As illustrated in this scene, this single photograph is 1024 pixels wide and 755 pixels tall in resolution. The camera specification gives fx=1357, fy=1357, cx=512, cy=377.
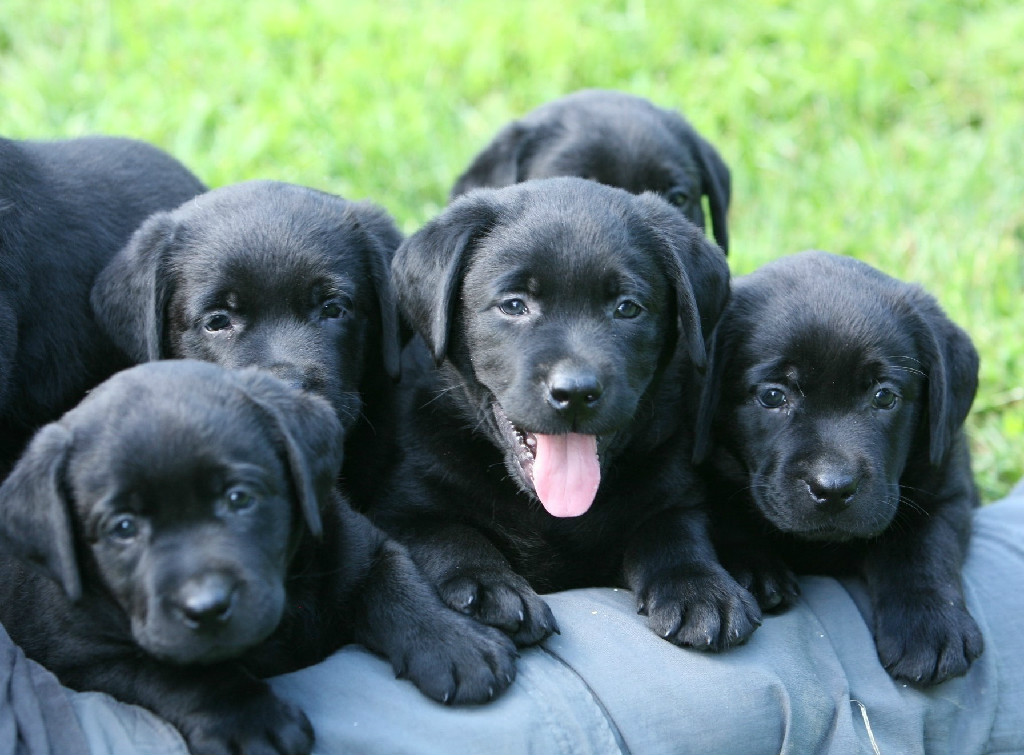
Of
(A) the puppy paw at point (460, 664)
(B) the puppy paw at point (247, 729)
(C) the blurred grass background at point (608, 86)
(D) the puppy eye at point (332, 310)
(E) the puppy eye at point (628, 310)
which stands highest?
(E) the puppy eye at point (628, 310)

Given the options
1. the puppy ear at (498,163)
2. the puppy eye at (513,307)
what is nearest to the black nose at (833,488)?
the puppy eye at (513,307)

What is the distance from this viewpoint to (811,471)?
380 cm

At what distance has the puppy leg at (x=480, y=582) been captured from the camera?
357cm

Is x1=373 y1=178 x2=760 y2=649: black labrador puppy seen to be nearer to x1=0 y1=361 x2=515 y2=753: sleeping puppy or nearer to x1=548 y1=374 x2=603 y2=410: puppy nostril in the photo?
x1=548 y1=374 x2=603 y2=410: puppy nostril

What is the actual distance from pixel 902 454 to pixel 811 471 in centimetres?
38

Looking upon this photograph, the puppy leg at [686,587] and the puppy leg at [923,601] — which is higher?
the puppy leg at [686,587]

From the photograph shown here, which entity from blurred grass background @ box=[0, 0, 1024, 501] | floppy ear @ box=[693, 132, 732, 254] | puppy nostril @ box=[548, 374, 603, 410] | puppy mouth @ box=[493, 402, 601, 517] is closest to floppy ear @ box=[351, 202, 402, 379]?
puppy mouth @ box=[493, 402, 601, 517]

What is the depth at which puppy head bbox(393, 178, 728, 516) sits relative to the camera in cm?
364

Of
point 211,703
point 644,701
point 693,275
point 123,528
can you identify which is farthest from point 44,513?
point 693,275

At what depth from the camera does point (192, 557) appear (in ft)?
9.79

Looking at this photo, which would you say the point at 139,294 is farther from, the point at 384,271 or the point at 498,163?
the point at 498,163

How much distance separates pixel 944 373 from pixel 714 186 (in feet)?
6.46

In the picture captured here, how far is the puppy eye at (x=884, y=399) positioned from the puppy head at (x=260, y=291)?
1.45 m

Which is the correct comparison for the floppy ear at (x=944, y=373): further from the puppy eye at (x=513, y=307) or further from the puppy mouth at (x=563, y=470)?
the puppy eye at (x=513, y=307)
